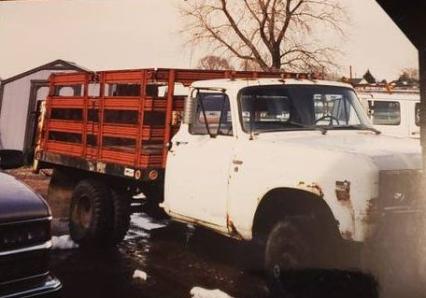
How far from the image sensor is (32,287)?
3162 millimetres

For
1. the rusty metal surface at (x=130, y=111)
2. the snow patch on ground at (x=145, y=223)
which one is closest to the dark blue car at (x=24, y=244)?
the rusty metal surface at (x=130, y=111)

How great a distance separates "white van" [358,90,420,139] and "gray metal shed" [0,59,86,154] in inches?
485

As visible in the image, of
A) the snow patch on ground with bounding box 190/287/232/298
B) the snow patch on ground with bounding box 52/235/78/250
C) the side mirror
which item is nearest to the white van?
the snow patch on ground with bounding box 52/235/78/250

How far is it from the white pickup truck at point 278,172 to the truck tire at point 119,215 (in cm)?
1

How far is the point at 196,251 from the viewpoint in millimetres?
7086

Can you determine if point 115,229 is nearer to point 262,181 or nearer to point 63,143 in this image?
point 63,143

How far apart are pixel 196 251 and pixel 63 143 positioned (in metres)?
2.51

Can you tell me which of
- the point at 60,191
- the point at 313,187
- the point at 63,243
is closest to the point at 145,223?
the point at 60,191

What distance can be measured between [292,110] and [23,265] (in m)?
3.28

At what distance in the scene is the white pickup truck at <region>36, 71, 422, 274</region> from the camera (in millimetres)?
4145

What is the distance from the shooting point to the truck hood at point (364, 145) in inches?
165

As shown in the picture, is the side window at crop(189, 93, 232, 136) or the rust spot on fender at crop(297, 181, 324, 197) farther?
the side window at crop(189, 93, 232, 136)

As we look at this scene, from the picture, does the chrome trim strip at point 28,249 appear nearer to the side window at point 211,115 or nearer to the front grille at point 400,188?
the front grille at point 400,188

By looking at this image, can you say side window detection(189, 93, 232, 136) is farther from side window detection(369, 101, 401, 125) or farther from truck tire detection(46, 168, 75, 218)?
side window detection(369, 101, 401, 125)
